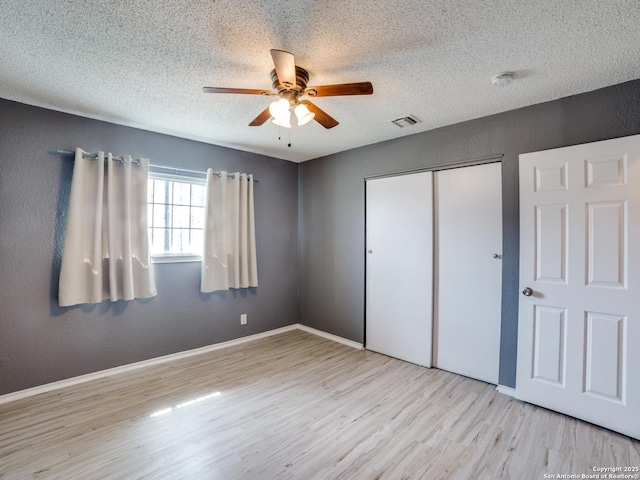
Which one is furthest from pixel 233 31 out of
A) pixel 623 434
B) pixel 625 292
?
pixel 623 434

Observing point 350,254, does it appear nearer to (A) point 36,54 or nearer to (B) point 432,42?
(B) point 432,42

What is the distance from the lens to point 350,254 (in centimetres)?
383

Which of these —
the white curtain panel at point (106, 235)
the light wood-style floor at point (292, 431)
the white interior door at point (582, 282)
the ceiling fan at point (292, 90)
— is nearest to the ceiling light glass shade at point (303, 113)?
the ceiling fan at point (292, 90)

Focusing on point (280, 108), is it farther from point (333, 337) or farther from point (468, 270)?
point (333, 337)

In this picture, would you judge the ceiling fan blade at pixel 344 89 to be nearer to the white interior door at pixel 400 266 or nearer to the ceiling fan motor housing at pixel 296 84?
the ceiling fan motor housing at pixel 296 84

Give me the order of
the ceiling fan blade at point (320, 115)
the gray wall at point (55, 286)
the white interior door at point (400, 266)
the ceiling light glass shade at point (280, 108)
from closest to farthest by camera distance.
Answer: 1. the ceiling light glass shade at point (280, 108)
2. the ceiling fan blade at point (320, 115)
3. the gray wall at point (55, 286)
4. the white interior door at point (400, 266)

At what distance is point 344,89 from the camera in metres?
1.74

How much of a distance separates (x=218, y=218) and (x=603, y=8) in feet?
11.3

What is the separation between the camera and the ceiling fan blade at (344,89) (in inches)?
66.6

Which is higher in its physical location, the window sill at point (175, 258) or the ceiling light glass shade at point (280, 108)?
the ceiling light glass shade at point (280, 108)

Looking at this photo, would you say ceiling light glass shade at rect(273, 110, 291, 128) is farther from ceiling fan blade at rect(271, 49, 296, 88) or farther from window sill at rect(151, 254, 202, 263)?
window sill at rect(151, 254, 202, 263)

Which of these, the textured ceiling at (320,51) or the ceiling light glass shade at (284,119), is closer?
the textured ceiling at (320,51)

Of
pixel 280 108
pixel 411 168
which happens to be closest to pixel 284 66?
pixel 280 108

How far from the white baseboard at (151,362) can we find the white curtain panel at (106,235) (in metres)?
0.71
